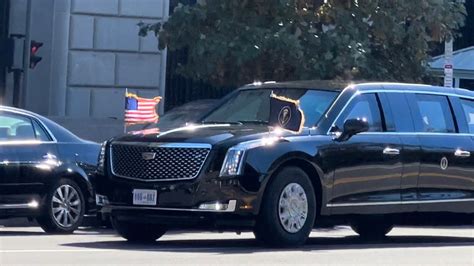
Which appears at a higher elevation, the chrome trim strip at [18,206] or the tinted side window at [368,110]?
the tinted side window at [368,110]

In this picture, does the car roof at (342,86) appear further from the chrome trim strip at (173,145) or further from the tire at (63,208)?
the tire at (63,208)

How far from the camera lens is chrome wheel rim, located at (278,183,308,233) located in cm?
1284

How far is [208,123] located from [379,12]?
868 centimetres

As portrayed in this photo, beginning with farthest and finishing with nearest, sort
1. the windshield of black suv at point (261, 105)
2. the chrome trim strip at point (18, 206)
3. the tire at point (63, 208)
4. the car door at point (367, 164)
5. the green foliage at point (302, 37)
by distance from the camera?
the green foliage at point (302, 37) < the tire at point (63, 208) < the chrome trim strip at point (18, 206) < the windshield of black suv at point (261, 105) < the car door at point (367, 164)

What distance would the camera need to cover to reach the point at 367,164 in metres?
13.8

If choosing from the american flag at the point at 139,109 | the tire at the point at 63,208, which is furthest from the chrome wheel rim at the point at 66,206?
the american flag at the point at 139,109

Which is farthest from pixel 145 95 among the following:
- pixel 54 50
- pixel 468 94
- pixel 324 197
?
pixel 324 197

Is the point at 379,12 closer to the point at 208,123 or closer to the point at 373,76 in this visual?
the point at 373,76

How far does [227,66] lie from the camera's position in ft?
71.3

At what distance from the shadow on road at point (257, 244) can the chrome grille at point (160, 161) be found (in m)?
0.71

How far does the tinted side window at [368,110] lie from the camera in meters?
13.9

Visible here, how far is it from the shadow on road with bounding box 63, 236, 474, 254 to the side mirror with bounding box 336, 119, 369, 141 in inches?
45.0

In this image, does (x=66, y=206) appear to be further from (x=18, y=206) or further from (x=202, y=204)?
(x=202, y=204)

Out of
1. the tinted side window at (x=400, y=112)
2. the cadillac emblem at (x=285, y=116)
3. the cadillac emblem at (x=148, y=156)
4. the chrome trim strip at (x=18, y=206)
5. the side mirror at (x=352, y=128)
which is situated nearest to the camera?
the cadillac emblem at (x=148, y=156)
